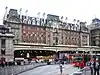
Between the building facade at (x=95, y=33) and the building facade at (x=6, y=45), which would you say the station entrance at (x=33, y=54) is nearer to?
the building facade at (x=6, y=45)

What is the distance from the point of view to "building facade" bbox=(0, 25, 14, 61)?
195 ft

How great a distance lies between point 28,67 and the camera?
37312 mm

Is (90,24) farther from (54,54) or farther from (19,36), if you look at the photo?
(19,36)

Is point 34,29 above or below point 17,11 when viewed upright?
below

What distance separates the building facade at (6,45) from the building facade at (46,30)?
324 inches

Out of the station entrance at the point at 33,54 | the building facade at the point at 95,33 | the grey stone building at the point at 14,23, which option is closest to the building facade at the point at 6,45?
the station entrance at the point at 33,54

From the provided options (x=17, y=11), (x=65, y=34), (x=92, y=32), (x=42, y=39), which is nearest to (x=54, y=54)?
(x=42, y=39)

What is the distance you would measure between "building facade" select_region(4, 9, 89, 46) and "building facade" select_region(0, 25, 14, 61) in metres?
8.23

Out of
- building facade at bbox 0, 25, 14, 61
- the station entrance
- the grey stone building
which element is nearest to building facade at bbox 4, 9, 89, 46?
the grey stone building

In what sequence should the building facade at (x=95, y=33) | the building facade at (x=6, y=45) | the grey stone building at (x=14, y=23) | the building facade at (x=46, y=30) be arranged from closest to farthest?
1. the building facade at (x=6, y=45)
2. the grey stone building at (x=14, y=23)
3. the building facade at (x=46, y=30)
4. the building facade at (x=95, y=33)

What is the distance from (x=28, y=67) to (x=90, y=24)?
76.1 meters

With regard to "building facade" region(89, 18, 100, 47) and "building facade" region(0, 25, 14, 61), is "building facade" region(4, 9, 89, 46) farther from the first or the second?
"building facade" region(0, 25, 14, 61)

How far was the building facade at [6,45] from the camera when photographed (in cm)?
5950

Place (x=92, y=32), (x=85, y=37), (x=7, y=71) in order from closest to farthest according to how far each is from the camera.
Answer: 1. (x=7, y=71)
2. (x=85, y=37)
3. (x=92, y=32)
